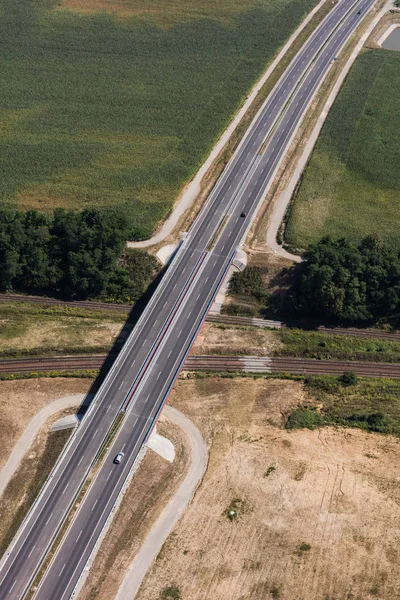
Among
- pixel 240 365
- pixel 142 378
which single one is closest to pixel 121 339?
pixel 142 378

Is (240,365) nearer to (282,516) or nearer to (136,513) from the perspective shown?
(282,516)

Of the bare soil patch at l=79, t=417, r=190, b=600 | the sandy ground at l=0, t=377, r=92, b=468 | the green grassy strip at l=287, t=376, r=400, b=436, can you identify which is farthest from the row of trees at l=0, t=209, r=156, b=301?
the green grassy strip at l=287, t=376, r=400, b=436

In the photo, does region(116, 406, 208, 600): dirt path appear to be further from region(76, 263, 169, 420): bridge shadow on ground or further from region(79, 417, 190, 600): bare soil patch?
region(76, 263, 169, 420): bridge shadow on ground

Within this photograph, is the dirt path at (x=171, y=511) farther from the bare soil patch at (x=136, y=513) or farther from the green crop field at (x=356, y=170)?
the green crop field at (x=356, y=170)

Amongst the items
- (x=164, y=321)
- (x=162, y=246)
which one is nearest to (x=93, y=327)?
(x=164, y=321)

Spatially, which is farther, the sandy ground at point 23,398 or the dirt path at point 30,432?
the sandy ground at point 23,398

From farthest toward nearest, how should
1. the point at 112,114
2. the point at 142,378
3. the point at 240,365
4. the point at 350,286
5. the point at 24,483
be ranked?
→ the point at 112,114, the point at 350,286, the point at 240,365, the point at 142,378, the point at 24,483

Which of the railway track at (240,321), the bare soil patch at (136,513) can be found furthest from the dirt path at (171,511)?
the railway track at (240,321)
